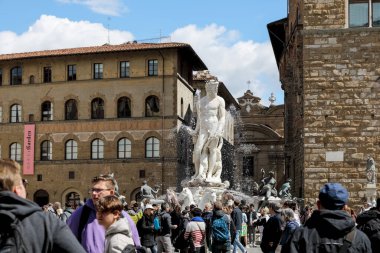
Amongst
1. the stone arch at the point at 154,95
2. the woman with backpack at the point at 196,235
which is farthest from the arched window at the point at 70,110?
the woman with backpack at the point at 196,235

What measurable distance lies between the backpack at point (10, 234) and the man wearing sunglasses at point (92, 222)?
2206 millimetres

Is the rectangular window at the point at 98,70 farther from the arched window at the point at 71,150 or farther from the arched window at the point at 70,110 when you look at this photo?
the arched window at the point at 71,150

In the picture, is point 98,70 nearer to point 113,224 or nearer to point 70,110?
point 70,110

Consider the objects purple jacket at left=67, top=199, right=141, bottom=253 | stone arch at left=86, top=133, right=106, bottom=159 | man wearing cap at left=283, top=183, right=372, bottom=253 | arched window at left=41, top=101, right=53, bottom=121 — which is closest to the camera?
man wearing cap at left=283, top=183, right=372, bottom=253

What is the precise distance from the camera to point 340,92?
969 inches

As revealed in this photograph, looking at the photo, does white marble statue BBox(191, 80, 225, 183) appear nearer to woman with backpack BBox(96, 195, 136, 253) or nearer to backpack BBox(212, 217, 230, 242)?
backpack BBox(212, 217, 230, 242)

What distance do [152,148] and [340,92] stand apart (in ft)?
73.1

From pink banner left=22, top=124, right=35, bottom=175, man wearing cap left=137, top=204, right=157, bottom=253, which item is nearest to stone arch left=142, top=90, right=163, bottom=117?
pink banner left=22, top=124, right=35, bottom=175

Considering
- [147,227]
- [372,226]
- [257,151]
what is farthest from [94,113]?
[372,226]

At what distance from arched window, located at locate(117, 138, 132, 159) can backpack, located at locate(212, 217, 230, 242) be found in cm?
3379

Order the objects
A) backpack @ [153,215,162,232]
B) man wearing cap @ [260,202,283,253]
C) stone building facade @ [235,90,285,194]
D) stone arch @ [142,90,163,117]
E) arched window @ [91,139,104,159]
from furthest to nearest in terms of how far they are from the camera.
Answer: stone building facade @ [235,90,285,194] → arched window @ [91,139,104,159] → stone arch @ [142,90,163,117] → backpack @ [153,215,162,232] → man wearing cap @ [260,202,283,253]

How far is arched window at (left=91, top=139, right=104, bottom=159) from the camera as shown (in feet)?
153

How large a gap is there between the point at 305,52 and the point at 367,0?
2.82 metres

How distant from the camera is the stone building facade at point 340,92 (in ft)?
80.4
